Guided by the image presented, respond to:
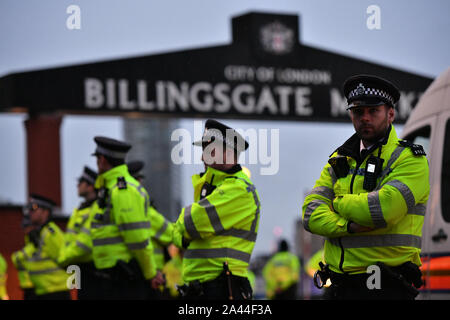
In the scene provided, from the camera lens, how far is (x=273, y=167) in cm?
709

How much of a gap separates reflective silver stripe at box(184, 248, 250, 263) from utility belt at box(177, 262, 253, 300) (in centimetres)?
8

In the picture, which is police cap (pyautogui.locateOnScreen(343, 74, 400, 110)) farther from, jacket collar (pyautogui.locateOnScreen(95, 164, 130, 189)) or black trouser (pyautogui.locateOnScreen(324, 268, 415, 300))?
jacket collar (pyautogui.locateOnScreen(95, 164, 130, 189))

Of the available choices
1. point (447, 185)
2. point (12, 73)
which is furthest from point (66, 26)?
point (12, 73)

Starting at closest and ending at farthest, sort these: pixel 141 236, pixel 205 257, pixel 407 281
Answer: pixel 407 281 → pixel 205 257 → pixel 141 236

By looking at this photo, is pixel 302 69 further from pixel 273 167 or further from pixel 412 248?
pixel 412 248

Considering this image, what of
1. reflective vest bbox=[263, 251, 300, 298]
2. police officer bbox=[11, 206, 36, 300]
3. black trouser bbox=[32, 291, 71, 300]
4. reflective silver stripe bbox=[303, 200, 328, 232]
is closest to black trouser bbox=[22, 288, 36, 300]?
police officer bbox=[11, 206, 36, 300]

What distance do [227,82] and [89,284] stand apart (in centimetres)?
1016

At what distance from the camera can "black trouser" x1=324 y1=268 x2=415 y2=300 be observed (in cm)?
491

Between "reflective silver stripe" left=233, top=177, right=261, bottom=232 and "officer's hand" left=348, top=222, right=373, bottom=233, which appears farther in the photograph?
"reflective silver stripe" left=233, top=177, right=261, bottom=232

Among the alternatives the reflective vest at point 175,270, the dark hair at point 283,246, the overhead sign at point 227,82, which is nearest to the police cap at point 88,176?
the reflective vest at point 175,270

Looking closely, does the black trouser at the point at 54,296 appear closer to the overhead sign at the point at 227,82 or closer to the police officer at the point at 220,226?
the police officer at the point at 220,226

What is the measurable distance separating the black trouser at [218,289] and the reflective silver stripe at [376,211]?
5.48 ft

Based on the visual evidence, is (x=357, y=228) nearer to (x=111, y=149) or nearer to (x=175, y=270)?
(x=111, y=149)

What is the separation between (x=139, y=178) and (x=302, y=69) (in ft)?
29.3
